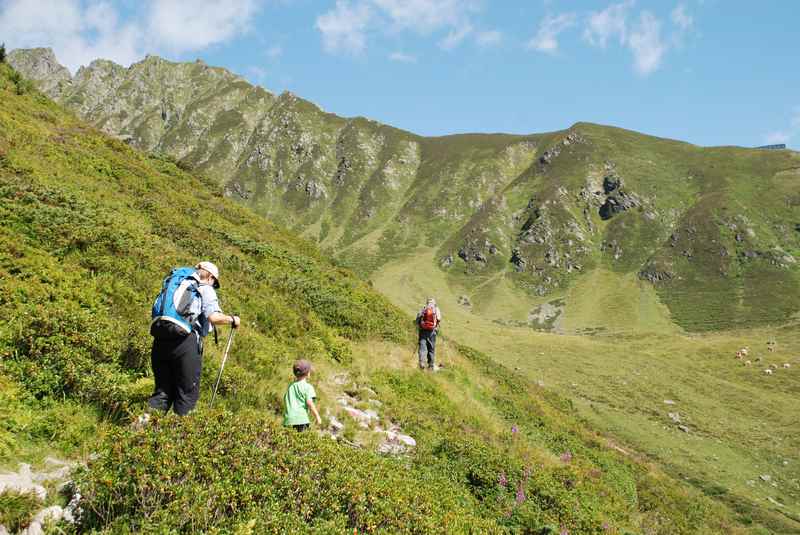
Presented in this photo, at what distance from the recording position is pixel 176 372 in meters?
6.30

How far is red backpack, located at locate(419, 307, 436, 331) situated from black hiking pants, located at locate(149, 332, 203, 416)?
1096 cm

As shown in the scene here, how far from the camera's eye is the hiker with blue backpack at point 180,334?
6048 mm

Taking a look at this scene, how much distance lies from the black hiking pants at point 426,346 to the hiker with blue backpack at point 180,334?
11012mm

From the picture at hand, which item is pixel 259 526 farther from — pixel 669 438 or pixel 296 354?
pixel 669 438

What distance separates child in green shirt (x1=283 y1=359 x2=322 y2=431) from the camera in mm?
8117

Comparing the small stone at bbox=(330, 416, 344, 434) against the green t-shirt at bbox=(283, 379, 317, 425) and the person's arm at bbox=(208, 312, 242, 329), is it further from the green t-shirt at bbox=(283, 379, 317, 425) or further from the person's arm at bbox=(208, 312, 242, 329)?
the person's arm at bbox=(208, 312, 242, 329)

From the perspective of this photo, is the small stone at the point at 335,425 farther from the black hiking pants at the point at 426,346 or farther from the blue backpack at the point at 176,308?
the black hiking pants at the point at 426,346

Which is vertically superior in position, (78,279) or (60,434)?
(78,279)

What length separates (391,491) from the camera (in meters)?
6.05

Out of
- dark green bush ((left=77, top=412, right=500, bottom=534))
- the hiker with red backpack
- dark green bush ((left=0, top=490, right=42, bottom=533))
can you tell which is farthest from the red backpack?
dark green bush ((left=0, top=490, right=42, bottom=533))

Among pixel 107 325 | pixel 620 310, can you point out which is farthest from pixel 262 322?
pixel 620 310

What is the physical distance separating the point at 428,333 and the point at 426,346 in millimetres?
631

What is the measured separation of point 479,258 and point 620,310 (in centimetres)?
5443

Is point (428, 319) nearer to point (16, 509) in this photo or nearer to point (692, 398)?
point (16, 509)
